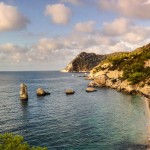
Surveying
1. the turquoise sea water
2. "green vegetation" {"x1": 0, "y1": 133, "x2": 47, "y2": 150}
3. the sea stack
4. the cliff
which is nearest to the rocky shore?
the cliff

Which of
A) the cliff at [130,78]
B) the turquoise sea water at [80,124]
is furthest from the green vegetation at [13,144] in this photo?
the cliff at [130,78]

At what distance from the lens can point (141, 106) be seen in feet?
302

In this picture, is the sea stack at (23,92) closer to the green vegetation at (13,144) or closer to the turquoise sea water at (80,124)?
the turquoise sea water at (80,124)

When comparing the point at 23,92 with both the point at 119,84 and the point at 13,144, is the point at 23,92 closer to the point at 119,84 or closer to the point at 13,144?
the point at 119,84

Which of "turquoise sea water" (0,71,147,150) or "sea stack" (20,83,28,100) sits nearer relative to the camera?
"turquoise sea water" (0,71,147,150)

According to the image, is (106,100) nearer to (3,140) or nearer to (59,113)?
(59,113)

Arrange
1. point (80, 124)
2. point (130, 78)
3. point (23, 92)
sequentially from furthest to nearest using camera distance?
point (130, 78)
point (23, 92)
point (80, 124)

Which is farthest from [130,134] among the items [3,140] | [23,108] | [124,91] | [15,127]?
[124,91]

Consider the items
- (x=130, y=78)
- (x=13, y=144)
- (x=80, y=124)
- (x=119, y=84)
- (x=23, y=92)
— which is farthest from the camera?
(x=119, y=84)

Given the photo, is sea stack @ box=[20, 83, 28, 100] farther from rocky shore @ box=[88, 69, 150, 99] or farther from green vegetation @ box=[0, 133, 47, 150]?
green vegetation @ box=[0, 133, 47, 150]

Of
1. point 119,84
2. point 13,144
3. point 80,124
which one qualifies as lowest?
point 80,124

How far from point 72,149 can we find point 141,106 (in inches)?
1885

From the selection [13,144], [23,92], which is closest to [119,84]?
[23,92]

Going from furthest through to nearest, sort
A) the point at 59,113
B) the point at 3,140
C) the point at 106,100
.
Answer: the point at 106,100, the point at 59,113, the point at 3,140
